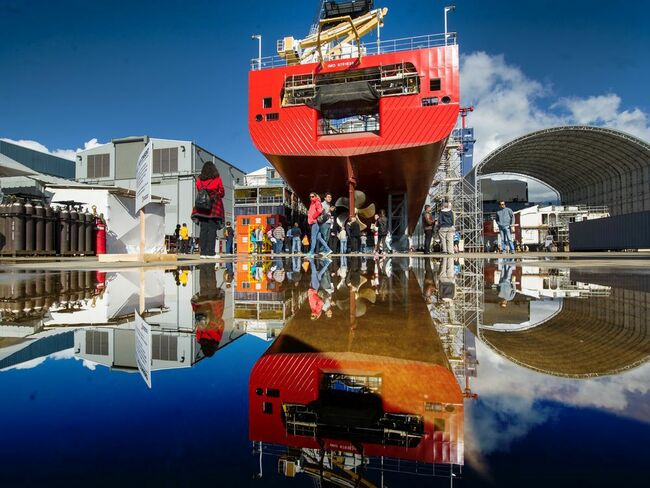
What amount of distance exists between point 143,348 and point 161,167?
32.7 meters

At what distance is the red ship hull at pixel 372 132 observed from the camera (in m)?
12.8

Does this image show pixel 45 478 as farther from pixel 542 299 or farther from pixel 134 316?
pixel 542 299

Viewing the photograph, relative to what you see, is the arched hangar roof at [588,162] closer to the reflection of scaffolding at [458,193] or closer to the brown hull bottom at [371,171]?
the reflection of scaffolding at [458,193]

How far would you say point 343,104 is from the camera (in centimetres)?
1373

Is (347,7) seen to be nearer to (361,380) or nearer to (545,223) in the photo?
(361,380)

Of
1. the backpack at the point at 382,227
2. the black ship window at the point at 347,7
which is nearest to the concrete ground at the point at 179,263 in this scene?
the backpack at the point at 382,227

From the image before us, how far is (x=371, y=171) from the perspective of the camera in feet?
50.4

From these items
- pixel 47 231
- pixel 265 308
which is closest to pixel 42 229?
pixel 47 231

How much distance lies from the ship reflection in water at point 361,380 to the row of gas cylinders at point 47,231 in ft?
35.4

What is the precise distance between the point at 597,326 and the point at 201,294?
239cm

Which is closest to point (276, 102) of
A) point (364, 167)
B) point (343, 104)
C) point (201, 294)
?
point (343, 104)

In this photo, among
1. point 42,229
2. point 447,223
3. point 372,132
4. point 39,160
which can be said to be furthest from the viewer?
point 39,160

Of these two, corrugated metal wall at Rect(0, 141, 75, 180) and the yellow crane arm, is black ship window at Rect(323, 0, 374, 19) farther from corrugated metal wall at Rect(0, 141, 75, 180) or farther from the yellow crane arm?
corrugated metal wall at Rect(0, 141, 75, 180)

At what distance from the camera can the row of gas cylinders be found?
10.5 m
